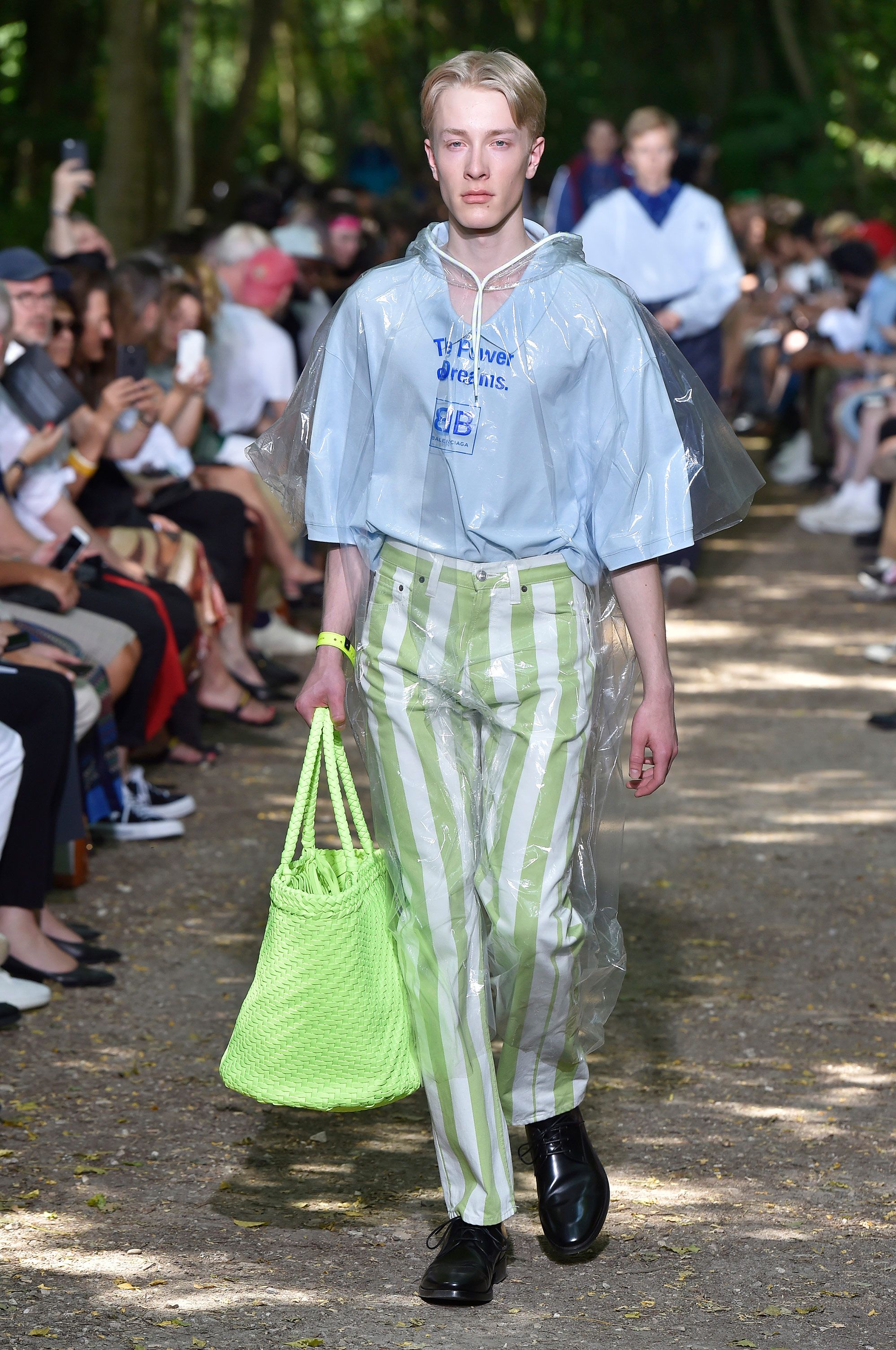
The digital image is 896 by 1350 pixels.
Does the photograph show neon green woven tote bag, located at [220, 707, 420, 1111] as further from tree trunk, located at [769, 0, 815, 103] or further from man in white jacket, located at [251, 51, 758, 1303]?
tree trunk, located at [769, 0, 815, 103]

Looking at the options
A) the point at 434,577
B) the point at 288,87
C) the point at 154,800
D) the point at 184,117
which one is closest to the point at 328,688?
the point at 434,577

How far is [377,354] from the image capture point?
333cm

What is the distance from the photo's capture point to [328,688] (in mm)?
3406

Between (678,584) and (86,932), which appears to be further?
(678,584)

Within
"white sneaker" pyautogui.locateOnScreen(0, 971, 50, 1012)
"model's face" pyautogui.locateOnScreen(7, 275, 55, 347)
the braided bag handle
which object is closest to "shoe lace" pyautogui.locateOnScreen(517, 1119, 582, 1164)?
the braided bag handle

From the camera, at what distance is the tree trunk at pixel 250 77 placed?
2244 cm

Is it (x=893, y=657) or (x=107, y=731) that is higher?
(x=107, y=731)

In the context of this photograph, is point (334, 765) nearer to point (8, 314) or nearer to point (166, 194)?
point (8, 314)

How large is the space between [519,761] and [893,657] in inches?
237

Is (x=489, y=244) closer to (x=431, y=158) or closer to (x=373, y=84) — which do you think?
→ (x=431, y=158)

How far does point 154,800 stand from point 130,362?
1.86 metres

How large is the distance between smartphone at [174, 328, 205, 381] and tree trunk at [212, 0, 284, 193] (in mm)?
15835

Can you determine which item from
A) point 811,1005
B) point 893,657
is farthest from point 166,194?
point 811,1005

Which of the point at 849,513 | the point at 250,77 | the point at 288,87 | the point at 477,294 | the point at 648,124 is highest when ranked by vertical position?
the point at 288,87
